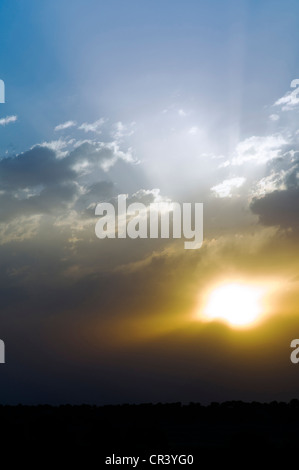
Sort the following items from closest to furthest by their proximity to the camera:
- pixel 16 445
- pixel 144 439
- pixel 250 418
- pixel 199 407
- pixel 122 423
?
pixel 16 445
pixel 144 439
pixel 122 423
pixel 250 418
pixel 199 407

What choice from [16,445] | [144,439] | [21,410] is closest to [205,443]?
[144,439]

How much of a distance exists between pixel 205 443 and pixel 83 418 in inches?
605

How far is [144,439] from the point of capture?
3762cm

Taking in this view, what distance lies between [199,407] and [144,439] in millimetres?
21771

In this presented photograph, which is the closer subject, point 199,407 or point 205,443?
point 205,443

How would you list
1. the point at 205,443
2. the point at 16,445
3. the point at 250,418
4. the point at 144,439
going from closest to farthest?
the point at 16,445 < the point at 144,439 < the point at 205,443 < the point at 250,418

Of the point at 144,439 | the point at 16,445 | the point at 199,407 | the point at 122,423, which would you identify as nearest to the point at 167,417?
the point at 199,407

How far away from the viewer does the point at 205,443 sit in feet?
133
